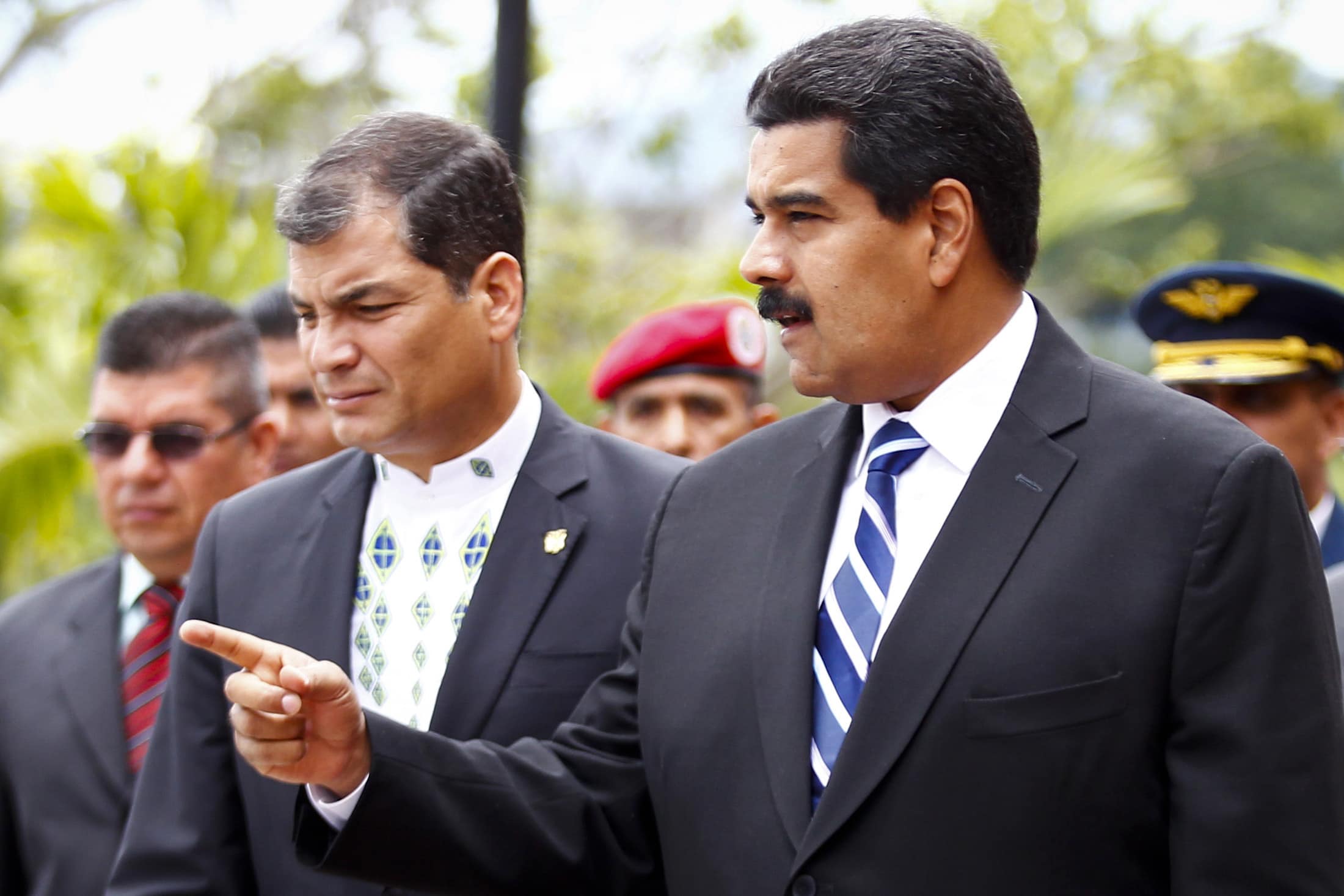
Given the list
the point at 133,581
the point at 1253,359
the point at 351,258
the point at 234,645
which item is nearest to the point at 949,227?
the point at 351,258

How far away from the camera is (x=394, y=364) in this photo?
2744 millimetres

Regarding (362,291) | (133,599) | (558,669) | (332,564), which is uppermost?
(362,291)

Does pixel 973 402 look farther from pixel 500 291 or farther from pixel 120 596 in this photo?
pixel 120 596

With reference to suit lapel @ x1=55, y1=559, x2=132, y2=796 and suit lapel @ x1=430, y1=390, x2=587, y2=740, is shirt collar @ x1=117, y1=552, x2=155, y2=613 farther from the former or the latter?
suit lapel @ x1=430, y1=390, x2=587, y2=740

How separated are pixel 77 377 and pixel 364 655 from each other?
14.3 feet

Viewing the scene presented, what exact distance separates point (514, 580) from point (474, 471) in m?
0.26

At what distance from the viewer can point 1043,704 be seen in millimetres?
1987

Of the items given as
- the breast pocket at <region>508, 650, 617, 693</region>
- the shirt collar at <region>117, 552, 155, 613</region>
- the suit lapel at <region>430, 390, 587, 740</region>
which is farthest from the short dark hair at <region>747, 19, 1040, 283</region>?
the shirt collar at <region>117, 552, 155, 613</region>

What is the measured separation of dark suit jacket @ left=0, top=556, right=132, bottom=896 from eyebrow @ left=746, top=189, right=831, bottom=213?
2.01 meters

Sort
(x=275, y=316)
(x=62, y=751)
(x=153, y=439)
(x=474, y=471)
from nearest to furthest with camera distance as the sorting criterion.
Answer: (x=474, y=471) < (x=62, y=751) < (x=153, y=439) < (x=275, y=316)

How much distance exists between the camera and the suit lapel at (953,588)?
2051 mm

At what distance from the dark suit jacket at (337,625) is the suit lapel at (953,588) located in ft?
2.54

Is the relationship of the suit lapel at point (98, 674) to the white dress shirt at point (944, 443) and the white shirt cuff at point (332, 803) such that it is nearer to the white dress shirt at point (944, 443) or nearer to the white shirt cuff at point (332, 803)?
the white shirt cuff at point (332, 803)

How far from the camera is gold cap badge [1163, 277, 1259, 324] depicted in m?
4.02
